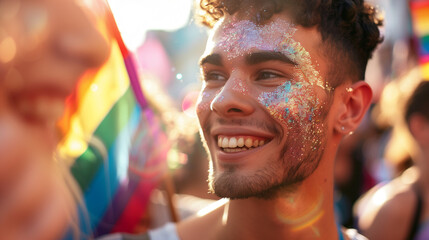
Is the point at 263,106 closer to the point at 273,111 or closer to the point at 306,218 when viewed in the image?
the point at 273,111

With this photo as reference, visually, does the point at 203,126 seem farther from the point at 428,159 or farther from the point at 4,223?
the point at 428,159

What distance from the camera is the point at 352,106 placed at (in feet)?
7.41

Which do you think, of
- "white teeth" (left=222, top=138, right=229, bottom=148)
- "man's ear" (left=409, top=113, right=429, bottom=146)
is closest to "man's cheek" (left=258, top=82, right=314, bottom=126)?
"white teeth" (left=222, top=138, right=229, bottom=148)

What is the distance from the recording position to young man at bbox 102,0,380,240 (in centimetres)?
191

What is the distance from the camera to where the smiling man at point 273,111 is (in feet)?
6.25

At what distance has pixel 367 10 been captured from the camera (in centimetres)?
234

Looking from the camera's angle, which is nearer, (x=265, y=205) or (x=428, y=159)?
(x=265, y=205)

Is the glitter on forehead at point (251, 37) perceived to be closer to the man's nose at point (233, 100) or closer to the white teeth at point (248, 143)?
the man's nose at point (233, 100)

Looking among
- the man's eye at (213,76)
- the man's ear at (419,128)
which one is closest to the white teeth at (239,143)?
the man's eye at (213,76)

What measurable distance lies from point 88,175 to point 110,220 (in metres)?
0.39

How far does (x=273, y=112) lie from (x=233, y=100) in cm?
20

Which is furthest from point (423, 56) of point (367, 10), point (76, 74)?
point (76, 74)

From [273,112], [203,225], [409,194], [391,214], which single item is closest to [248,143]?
[273,112]

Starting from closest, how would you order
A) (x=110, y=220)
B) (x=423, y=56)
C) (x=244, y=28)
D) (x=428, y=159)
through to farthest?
(x=244, y=28)
(x=110, y=220)
(x=428, y=159)
(x=423, y=56)
